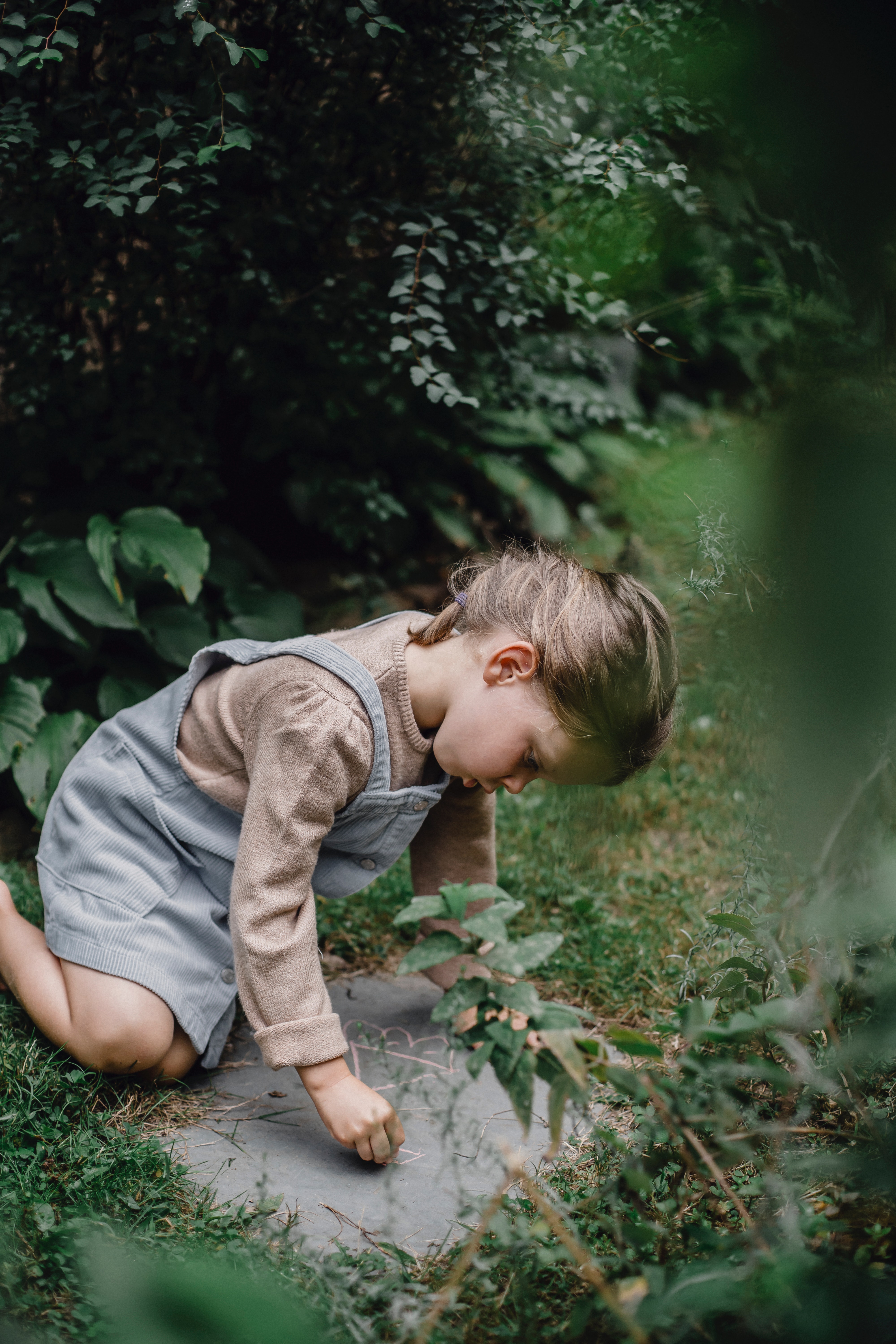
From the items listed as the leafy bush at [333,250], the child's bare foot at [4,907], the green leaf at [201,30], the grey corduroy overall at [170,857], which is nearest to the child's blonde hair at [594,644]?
the grey corduroy overall at [170,857]

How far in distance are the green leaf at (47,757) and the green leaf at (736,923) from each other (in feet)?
5.00

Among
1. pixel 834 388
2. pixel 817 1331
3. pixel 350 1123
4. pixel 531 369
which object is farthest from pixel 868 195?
pixel 531 369

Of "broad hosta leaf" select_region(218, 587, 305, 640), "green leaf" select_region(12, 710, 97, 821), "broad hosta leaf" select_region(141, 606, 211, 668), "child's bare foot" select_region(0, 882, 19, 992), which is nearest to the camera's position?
"child's bare foot" select_region(0, 882, 19, 992)

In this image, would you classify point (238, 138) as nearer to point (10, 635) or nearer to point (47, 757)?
point (10, 635)

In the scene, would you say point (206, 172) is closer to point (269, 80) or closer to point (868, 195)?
point (269, 80)

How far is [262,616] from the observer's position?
2.75m

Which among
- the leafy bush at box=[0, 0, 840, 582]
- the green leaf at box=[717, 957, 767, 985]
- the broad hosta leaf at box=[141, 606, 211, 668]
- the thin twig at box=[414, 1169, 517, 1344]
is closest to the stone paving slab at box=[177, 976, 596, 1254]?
the thin twig at box=[414, 1169, 517, 1344]

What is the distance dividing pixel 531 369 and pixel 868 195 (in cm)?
229

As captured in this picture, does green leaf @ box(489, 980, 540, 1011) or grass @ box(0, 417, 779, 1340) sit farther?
grass @ box(0, 417, 779, 1340)

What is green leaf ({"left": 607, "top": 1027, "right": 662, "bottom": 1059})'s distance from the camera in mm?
929

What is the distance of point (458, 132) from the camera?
7.04 feet

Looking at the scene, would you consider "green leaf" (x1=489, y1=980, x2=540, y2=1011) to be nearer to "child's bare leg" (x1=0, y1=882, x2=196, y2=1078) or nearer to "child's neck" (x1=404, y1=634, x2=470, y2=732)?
"child's neck" (x1=404, y1=634, x2=470, y2=732)

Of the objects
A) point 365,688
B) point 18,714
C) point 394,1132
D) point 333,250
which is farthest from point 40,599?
point 394,1132

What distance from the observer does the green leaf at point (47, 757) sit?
2.29 metres
